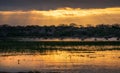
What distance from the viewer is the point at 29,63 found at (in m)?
52.1

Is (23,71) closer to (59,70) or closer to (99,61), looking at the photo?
(59,70)

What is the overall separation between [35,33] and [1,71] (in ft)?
468

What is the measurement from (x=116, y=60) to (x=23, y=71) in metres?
13.3

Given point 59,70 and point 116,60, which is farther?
point 116,60

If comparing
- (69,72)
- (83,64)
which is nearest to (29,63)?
(83,64)

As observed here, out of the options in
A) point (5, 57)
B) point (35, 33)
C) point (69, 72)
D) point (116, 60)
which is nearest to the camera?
point (69, 72)

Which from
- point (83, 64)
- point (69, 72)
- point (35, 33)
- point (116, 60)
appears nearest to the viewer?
point (69, 72)

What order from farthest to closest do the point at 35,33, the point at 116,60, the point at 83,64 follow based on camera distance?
the point at 35,33, the point at 116,60, the point at 83,64

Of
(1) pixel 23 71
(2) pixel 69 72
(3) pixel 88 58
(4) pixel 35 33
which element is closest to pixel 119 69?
(2) pixel 69 72

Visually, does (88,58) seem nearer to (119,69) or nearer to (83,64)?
(83,64)

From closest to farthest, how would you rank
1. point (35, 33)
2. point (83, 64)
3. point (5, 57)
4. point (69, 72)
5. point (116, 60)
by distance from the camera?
point (69, 72) < point (83, 64) < point (116, 60) < point (5, 57) < point (35, 33)

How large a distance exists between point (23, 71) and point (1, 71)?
1.96 meters

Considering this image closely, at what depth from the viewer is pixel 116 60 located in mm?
54438

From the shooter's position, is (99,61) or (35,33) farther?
(35,33)
